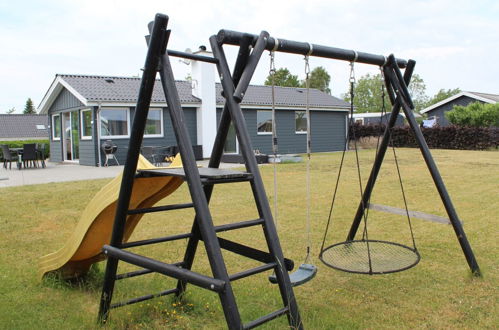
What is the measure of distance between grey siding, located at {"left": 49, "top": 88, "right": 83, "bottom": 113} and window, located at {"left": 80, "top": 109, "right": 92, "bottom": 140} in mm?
362

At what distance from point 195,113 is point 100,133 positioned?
13.5ft

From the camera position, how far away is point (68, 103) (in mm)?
16922

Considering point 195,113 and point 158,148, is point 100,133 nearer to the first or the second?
point 158,148

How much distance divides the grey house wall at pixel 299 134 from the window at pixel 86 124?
5.24m

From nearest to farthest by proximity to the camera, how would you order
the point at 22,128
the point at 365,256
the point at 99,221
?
the point at 99,221 → the point at 365,256 → the point at 22,128

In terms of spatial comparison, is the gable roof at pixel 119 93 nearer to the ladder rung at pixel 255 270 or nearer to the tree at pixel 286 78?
the ladder rung at pixel 255 270

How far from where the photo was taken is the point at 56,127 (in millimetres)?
18641

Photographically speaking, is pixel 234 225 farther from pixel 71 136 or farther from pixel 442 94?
pixel 442 94

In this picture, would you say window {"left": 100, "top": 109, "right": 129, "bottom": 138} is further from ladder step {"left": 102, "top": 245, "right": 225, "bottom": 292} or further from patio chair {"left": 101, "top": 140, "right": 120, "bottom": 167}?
ladder step {"left": 102, "top": 245, "right": 225, "bottom": 292}

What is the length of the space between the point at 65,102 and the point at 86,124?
1974mm

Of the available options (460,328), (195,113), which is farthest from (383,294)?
(195,113)

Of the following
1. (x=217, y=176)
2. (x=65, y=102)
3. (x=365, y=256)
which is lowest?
(x=365, y=256)

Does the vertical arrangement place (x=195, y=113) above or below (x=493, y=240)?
above

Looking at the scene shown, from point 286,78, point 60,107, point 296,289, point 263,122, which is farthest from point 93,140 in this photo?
point 286,78
